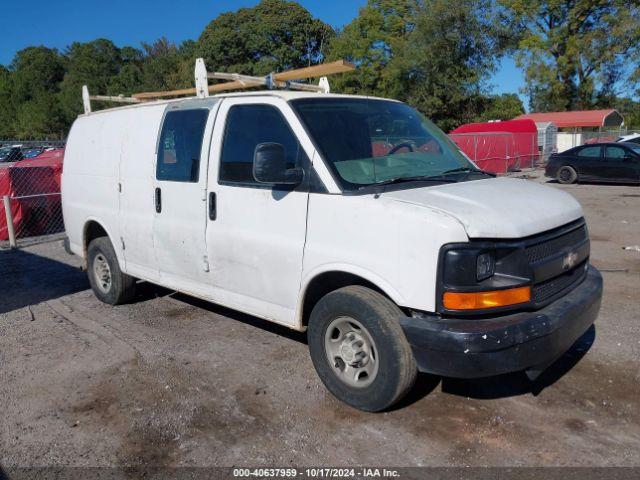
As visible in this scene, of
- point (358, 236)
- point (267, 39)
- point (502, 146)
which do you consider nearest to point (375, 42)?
point (267, 39)

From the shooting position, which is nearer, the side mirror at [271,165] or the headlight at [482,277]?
the headlight at [482,277]

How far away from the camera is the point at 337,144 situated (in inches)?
152

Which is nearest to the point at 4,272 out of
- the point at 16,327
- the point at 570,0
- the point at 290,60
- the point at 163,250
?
the point at 16,327

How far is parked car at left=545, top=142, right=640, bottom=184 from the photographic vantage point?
17.4m

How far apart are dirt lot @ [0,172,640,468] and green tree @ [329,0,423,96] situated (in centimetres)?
4026

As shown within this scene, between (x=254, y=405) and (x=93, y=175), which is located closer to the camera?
(x=254, y=405)

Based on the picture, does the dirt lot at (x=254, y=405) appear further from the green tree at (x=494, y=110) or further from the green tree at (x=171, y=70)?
the green tree at (x=171, y=70)

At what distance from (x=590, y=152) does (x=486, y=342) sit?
17.7m

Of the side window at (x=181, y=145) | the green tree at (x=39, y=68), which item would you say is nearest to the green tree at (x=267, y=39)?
the green tree at (x=39, y=68)

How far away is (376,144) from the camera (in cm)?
412

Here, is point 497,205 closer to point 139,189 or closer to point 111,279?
point 139,189

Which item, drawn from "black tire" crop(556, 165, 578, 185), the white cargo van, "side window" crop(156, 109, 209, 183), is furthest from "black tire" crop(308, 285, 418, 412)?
"black tire" crop(556, 165, 578, 185)

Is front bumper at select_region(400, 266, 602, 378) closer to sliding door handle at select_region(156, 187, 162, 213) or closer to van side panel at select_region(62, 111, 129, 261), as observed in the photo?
sliding door handle at select_region(156, 187, 162, 213)

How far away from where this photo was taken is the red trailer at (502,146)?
2206 centimetres
